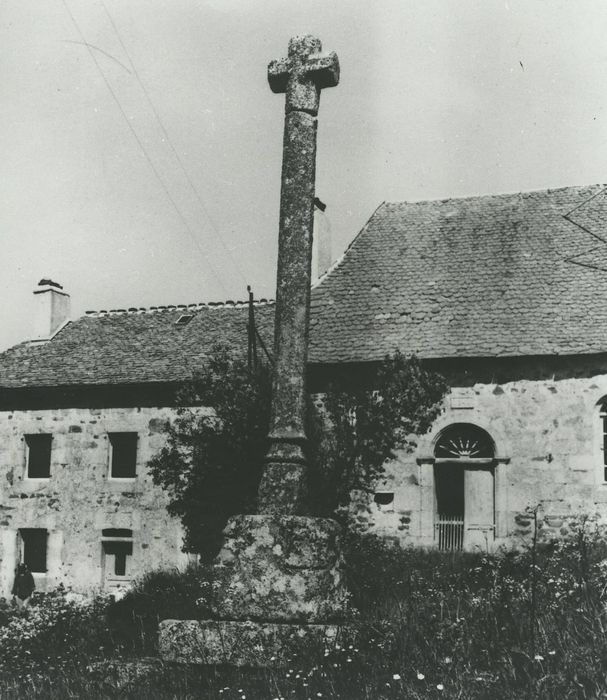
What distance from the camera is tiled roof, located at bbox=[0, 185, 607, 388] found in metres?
16.5

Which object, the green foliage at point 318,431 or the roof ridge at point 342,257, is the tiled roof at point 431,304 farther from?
the green foliage at point 318,431

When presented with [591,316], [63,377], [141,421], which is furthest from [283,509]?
[63,377]

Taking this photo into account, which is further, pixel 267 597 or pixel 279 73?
pixel 279 73

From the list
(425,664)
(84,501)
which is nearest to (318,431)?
(425,664)

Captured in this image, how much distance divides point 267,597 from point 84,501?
14220 mm

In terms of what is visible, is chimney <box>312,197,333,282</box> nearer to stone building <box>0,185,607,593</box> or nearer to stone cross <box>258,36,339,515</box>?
stone building <box>0,185,607,593</box>

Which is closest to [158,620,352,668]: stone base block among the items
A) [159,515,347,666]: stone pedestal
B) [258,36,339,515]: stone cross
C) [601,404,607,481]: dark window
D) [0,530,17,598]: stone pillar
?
[159,515,347,666]: stone pedestal

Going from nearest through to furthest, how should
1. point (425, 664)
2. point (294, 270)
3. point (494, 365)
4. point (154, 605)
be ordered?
1. point (425, 664)
2. point (294, 270)
3. point (154, 605)
4. point (494, 365)

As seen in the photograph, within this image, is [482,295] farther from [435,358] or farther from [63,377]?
[63,377]

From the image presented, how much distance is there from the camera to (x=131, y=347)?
20609 millimetres

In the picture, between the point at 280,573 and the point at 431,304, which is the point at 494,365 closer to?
the point at 431,304

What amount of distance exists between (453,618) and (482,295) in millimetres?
11577

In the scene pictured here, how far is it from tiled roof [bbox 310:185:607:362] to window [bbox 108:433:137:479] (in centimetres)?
510

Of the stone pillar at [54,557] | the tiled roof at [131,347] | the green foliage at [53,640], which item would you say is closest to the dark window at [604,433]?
the tiled roof at [131,347]
